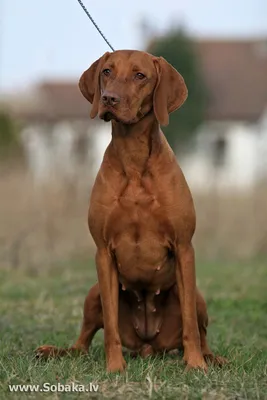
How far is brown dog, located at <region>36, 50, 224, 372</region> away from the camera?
5039 millimetres

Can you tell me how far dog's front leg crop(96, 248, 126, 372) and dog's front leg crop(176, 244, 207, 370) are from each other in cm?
39

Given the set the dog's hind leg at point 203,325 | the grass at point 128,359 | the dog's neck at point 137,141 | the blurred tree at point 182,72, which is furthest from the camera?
the blurred tree at point 182,72

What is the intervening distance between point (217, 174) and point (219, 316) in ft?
24.1

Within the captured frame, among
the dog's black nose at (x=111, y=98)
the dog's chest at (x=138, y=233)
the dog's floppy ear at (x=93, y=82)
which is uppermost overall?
the dog's floppy ear at (x=93, y=82)

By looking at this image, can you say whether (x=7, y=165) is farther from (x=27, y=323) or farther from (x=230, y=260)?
(x=27, y=323)

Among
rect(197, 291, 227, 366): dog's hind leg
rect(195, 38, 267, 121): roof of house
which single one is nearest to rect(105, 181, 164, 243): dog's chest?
rect(197, 291, 227, 366): dog's hind leg

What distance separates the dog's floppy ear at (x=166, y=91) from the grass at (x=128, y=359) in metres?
1.48

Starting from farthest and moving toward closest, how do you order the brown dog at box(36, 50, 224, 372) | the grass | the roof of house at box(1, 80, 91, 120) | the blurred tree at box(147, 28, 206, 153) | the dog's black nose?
the roof of house at box(1, 80, 91, 120)
the blurred tree at box(147, 28, 206, 153)
the brown dog at box(36, 50, 224, 372)
the dog's black nose
the grass

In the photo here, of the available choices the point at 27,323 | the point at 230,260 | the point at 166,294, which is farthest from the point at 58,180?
the point at 166,294

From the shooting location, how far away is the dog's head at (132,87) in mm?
4898

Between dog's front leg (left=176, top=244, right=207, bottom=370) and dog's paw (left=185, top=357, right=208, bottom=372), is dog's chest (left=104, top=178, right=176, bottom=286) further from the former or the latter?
dog's paw (left=185, top=357, right=208, bottom=372)

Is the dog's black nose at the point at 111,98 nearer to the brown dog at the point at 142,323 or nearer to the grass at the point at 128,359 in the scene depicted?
the brown dog at the point at 142,323

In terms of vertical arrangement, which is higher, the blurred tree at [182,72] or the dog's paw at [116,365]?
the blurred tree at [182,72]

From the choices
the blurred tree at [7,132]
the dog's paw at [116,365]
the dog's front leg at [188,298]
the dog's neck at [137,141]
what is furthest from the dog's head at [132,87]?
the blurred tree at [7,132]
